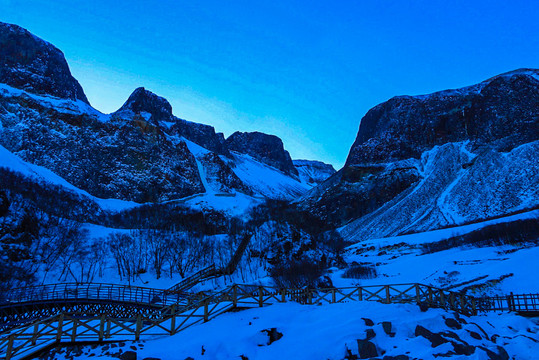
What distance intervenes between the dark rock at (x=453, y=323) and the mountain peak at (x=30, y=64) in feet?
439

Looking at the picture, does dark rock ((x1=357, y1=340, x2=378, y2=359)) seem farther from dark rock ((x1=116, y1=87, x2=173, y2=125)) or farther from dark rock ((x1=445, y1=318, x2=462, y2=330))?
dark rock ((x1=116, y1=87, x2=173, y2=125))

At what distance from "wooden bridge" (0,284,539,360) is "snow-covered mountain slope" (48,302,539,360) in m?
0.79

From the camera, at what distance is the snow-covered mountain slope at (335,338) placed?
1307 centimetres

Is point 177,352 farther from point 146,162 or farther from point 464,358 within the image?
point 146,162

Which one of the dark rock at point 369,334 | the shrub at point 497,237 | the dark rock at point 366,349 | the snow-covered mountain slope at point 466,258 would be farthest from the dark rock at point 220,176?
the dark rock at point 366,349

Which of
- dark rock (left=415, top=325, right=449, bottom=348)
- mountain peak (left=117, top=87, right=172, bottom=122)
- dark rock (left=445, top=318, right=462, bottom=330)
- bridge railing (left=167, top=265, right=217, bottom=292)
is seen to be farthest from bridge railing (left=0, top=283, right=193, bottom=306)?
mountain peak (left=117, top=87, right=172, bottom=122)

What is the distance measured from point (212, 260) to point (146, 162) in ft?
221

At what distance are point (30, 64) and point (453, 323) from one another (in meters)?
142

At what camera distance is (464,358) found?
12047 mm

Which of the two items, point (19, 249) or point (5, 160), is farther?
point (5, 160)

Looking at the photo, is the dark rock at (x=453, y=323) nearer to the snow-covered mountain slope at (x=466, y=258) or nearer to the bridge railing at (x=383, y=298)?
the bridge railing at (x=383, y=298)

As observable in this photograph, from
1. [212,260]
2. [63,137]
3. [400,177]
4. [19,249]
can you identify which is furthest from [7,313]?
[400,177]

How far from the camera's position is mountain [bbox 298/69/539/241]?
92.8 meters

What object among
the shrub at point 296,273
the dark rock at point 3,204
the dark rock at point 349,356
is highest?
the dark rock at point 3,204
